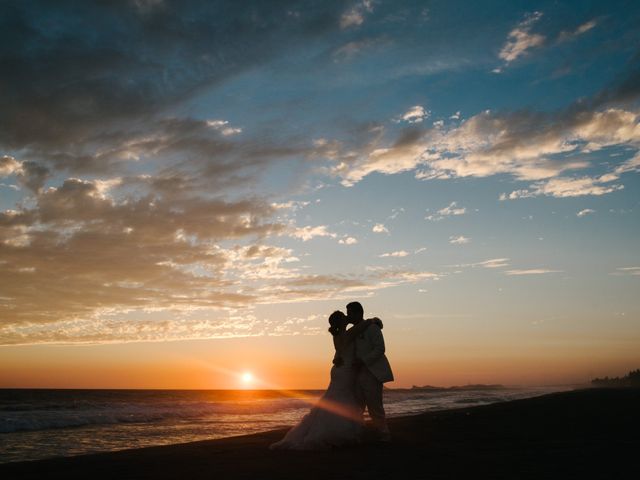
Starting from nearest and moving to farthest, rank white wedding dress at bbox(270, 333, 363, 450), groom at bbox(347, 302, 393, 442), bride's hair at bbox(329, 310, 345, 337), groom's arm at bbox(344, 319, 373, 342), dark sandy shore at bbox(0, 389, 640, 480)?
dark sandy shore at bbox(0, 389, 640, 480), white wedding dress at bbox(270, 333, 363, 450), groom at bbox(347, 302, 393, 442), groom's arm at bbox(344, 319, 373, 342), bride's hair at bbox(329, 310, 345, 337)

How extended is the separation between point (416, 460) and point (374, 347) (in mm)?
2541

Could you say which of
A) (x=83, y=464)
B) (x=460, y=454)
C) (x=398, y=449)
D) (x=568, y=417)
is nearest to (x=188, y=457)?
(x=83, y=464)

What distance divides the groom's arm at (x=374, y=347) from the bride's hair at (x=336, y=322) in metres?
0.58

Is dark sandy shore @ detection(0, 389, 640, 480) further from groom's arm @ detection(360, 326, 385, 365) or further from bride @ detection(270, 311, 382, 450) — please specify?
groom's arm @ detection(360, 326, 385, 365)

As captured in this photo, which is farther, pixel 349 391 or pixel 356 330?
pixel 356 330

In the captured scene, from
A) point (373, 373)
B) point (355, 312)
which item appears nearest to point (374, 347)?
point (373, 373)

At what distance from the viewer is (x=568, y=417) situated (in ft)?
40.7

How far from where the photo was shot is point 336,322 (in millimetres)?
9273

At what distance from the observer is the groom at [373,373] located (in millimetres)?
8734

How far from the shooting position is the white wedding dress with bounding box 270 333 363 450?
8.05 metres

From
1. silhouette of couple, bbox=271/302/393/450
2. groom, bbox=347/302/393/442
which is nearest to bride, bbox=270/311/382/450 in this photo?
silhouette of couple, bbox=271/302/393/450

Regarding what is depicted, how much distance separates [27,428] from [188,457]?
17.9 meters

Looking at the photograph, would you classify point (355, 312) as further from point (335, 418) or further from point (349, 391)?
point (335, 418)

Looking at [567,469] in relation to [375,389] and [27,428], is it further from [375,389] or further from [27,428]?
[27,428]
